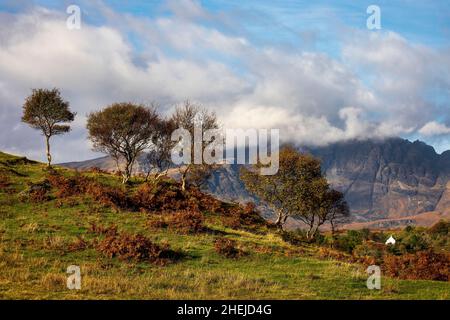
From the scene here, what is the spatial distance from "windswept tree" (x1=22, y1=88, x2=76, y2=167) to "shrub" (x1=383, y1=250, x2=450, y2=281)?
52018mm

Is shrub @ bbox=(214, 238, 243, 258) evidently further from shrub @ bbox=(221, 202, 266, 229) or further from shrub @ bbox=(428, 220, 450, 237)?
shrub @ bbox=(428, 220, 450, 237)

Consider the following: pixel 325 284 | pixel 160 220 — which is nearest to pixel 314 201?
pixel 160 220

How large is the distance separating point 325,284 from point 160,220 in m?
22.6

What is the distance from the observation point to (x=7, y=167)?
210 feet

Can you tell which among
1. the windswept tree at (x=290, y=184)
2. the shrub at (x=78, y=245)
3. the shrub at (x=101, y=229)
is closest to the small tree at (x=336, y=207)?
the windswept tree at (x=290, y=184)

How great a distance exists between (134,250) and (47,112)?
156ft

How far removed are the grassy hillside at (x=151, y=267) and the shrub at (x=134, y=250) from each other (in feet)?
1.64

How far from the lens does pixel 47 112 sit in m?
72.1

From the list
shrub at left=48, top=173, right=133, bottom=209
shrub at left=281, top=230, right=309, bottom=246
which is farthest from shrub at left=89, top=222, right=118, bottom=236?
shrub at left=281, top=230, right=309, bottom=246

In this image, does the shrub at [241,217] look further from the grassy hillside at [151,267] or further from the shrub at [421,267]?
the shrub at [421,267]

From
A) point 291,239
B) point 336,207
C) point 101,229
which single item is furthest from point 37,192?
point 336,207

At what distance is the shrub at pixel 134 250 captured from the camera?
3091 centimetres

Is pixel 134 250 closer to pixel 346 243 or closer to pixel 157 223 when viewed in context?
pixel 157 223
